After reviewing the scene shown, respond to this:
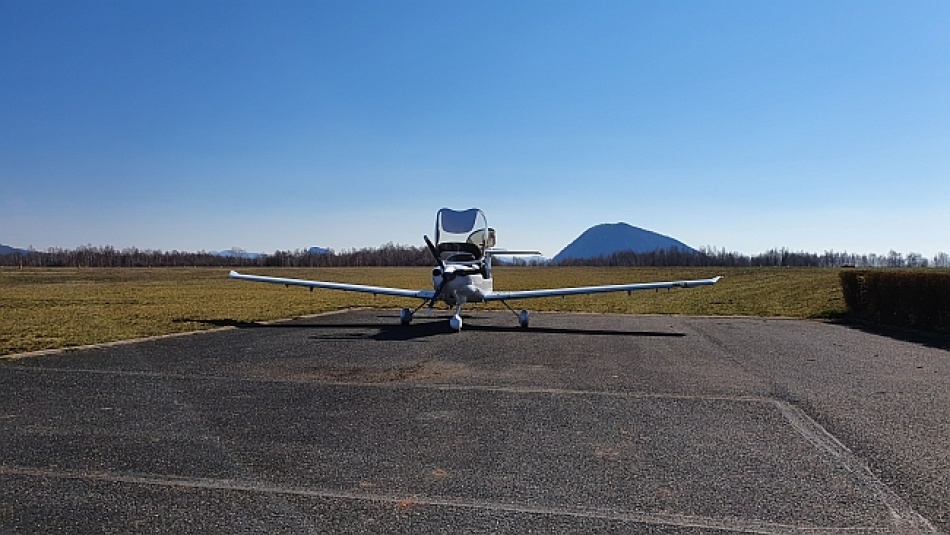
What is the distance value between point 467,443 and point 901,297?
18081mm

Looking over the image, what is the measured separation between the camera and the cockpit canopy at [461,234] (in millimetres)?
19625

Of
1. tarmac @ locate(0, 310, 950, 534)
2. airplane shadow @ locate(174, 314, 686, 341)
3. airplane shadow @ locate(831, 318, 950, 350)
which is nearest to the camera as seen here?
tarmac @ locate(0, 310, 950, 534)

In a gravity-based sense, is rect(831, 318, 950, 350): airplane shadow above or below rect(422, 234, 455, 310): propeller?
below

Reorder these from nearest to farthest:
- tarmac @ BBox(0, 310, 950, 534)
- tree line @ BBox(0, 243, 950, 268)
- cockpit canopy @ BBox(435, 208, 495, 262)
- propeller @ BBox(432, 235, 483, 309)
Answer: tarmac @ BBox(0, 310, 950, 534) < propeller @ BBox(432, 235, 483, 309) < cockpit canopy @ BBox(435, 208, 495, 262) < tree line @ BBox(0, 243, 950, 268)

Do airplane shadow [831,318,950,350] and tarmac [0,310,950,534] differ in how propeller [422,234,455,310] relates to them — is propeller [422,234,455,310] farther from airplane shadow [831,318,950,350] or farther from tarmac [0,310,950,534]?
airplane shadow [831,318,950,350]

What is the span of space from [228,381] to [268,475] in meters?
4.65

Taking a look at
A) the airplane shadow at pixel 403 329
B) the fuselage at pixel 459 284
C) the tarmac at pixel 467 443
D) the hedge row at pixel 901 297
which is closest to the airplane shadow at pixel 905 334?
the hedge row at pixel 901 297

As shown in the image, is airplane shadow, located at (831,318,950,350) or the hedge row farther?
the hedge row

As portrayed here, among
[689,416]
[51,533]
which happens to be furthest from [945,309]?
[51,533]

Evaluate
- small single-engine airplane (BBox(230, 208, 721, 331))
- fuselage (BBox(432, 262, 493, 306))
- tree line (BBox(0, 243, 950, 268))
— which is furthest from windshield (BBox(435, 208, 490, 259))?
tree line (BBox(0, 243, 950, 268))

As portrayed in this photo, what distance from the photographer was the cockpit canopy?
19.6 metres

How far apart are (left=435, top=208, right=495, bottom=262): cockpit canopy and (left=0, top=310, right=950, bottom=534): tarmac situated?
23.6 feet

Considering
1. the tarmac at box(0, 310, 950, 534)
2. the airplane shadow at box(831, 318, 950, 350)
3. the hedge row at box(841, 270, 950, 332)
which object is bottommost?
the airplane shadow at box(831, 318, 950, 350)

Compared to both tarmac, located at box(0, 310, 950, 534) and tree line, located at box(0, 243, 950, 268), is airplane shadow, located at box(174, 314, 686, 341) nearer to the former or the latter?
tarmac, located at box(0, 310, 950, 534)
